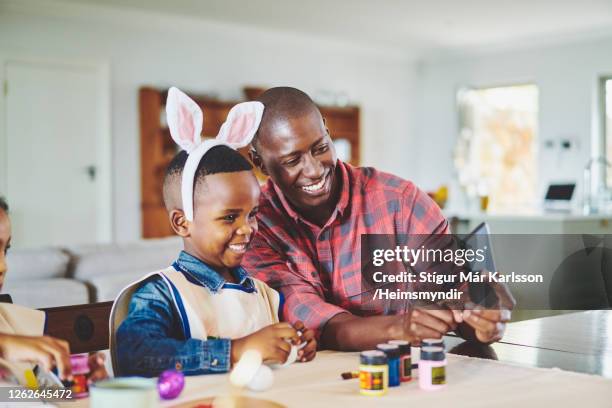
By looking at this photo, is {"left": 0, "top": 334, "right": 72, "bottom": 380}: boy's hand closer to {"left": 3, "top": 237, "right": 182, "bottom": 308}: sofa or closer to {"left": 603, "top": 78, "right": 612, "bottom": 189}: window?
{"left": 3, "top": 237, "right": 182, "bottom": 308}: sofa

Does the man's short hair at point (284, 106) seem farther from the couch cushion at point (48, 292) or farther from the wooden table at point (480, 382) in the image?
the couch cushion at point (48, 292)

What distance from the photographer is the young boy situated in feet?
3.78

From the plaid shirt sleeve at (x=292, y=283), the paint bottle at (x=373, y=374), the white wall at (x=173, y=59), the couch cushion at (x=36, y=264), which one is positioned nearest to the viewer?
the paint bottle at (x=373, y=374)

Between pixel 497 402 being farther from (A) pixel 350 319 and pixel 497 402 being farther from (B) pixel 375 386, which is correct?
(A) pixel 350 319

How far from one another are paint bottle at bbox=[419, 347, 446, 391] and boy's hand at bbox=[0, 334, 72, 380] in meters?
0.49

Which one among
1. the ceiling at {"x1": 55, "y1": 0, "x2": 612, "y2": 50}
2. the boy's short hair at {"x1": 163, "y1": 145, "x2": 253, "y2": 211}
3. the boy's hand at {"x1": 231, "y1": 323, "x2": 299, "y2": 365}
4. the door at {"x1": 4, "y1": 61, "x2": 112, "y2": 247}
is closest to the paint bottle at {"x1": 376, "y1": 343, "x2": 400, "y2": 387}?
the boy's hand at {"x1": 231, "y1": 323, "x2": 299, "y2": 365}

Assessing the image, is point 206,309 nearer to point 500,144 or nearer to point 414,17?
point 414,17

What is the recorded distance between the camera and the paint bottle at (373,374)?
3.46 feet

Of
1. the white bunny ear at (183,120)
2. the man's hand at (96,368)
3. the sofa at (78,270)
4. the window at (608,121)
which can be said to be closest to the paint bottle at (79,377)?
the man's hand at (96,368)

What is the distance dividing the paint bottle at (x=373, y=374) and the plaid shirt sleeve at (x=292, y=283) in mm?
393

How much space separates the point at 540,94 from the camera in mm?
8117

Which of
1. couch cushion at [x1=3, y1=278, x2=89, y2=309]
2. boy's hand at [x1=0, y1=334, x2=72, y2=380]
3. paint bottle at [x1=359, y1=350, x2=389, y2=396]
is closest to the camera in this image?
boy's hand at [x1=0, y1=334, x2=72, y2=380]

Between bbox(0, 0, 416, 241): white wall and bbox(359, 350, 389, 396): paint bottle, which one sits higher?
bbox(0, 0, 416, 241): white wall

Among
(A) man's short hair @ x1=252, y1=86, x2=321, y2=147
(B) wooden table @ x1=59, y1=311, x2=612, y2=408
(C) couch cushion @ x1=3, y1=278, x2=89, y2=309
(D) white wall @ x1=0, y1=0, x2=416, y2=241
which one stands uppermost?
(D) white wall @ x1=0, y1=0, x2=416, y2=241
